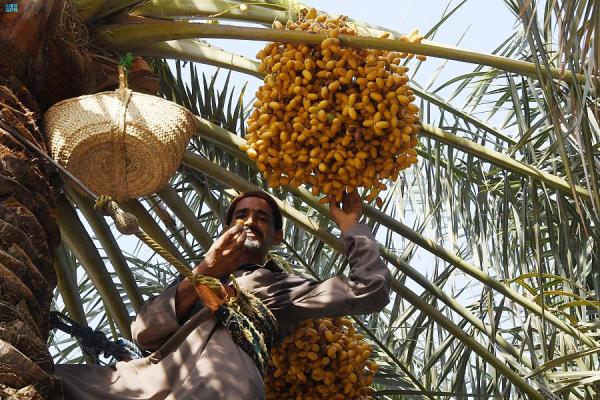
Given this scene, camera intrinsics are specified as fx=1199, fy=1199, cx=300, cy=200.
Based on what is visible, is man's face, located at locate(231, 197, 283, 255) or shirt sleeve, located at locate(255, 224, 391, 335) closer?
shirt sleeve, located at locate(255, 224, 391, 335)

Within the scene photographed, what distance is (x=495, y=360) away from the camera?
3.74m

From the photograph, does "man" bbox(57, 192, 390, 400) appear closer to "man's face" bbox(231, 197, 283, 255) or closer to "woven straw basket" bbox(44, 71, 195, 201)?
"man's face" bbox(231, 197, 283, 255)

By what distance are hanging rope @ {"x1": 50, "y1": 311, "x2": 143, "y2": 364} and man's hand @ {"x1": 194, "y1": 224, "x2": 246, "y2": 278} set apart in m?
0.31

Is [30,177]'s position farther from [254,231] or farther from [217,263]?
[254,231]

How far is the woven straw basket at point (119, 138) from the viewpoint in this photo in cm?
340

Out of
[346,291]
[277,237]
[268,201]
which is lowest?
[346,291]

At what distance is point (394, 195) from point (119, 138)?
179 centimetres

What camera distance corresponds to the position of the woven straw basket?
3.40 meters

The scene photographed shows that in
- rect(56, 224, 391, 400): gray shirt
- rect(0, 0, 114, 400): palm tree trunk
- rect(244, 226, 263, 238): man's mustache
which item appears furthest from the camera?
rect(244, 226, 263, 238): man's mustache

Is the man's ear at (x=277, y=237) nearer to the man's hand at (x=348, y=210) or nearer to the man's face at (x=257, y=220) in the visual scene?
the man's face at (x=257, y=220)

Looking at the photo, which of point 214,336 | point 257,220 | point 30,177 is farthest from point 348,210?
point 30,177

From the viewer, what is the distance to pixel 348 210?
11.8ft

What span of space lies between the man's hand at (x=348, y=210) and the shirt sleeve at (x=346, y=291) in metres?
0.04

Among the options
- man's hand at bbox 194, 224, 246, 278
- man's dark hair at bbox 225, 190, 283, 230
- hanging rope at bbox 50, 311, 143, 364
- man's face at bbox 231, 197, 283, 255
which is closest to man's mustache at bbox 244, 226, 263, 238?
man's face at bbox 231, 197, 283, 255
